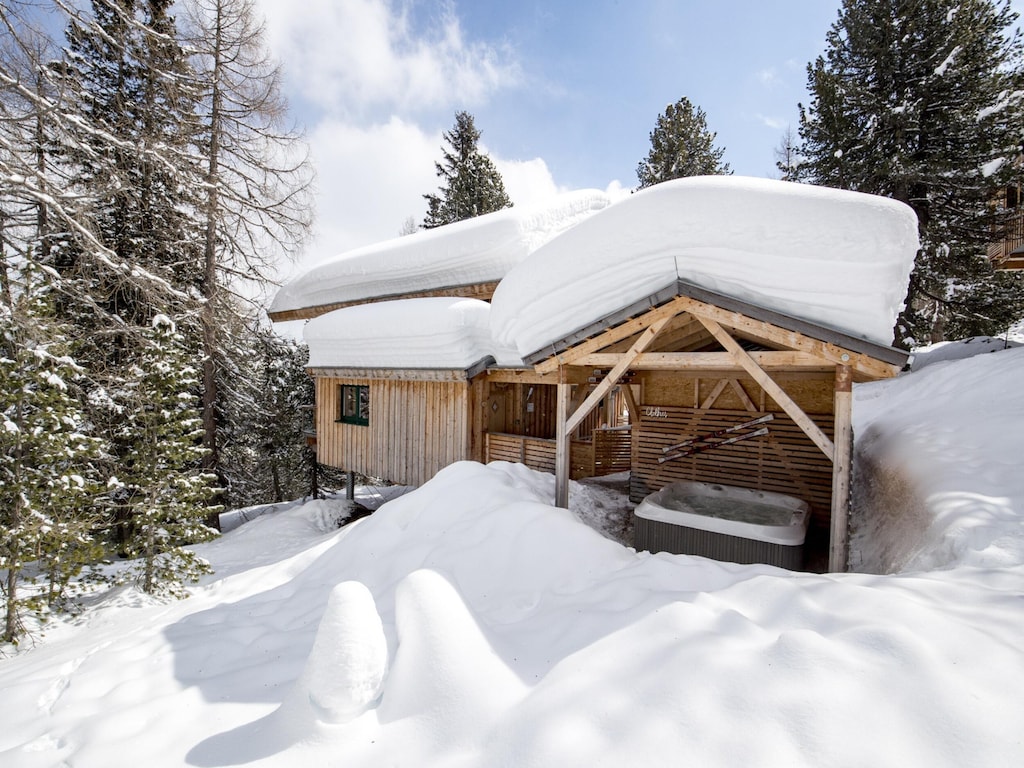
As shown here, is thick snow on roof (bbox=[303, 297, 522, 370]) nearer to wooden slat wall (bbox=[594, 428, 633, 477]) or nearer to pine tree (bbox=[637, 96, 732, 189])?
wooden slat wall (bbox=[594, 428, 633, 477])

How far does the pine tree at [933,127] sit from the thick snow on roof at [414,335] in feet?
36.4

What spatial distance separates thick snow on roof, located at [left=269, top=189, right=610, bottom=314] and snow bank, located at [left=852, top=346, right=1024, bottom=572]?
23.3ft

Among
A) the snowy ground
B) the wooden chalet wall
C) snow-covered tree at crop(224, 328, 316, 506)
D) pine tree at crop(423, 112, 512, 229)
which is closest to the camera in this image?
the snowy ground

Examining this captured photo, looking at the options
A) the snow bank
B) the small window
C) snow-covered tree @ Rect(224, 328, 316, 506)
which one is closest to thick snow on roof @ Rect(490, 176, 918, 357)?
the snow bank

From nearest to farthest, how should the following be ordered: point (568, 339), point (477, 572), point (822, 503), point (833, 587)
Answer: point (833, 587) → point (477, 572) → point (568, 339) → point (822, 503)

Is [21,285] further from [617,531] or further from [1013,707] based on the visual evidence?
[1013,707]

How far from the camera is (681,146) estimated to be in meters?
18.8

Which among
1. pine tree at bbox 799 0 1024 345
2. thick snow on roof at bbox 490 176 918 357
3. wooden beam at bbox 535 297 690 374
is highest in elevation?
pine tree at bbox 799 0 1024 345

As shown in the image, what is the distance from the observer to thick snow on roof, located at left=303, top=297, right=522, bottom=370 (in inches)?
350

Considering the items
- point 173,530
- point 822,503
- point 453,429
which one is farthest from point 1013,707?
point 173,530

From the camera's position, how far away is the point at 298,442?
17953 millimetres

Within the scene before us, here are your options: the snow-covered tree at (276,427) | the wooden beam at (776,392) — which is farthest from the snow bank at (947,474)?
the snow-covered tree at (276,427)

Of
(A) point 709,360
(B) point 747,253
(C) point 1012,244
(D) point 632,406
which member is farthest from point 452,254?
(C) point 1012,244

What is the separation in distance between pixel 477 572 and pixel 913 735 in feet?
10.5
